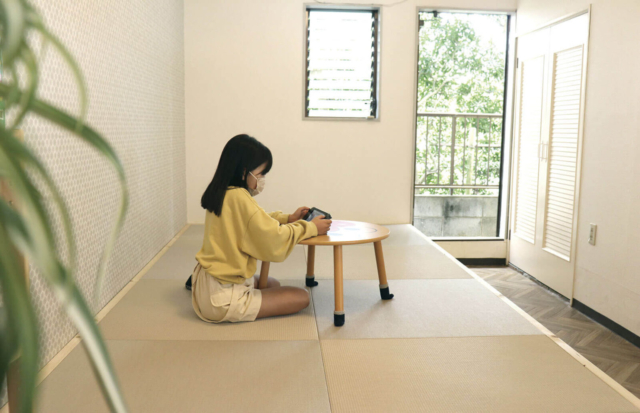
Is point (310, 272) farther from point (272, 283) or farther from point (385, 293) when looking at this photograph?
point (385, 293)

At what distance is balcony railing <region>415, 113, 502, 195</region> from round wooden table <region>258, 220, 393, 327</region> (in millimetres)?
2662

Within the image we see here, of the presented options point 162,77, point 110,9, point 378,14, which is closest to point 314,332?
point 110,9

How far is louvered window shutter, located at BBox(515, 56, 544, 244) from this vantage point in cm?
370

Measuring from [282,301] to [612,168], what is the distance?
1.85 metres

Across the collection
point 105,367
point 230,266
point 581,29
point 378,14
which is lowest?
point 230,266

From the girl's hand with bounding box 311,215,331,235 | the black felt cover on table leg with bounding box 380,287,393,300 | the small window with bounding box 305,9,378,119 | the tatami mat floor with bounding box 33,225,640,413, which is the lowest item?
the tatami mat floor with bounding box 33,225,640,413

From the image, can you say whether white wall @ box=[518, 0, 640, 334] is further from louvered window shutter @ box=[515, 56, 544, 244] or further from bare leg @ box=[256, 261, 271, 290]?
bare leg @ box=[256, 261, 271, 290]

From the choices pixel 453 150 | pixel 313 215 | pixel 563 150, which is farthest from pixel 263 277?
pixel 453 150

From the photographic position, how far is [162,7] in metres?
3.41

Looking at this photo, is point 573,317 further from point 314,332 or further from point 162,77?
point 162,77

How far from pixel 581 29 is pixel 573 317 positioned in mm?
1632

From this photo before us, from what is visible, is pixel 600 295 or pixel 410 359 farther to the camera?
pixel 600 295

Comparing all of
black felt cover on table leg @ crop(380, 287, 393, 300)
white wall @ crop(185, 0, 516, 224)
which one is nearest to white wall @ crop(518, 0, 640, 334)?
black felt cover on table leg @ crop(380, 287, 393, 300)

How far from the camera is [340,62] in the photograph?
14.0 feet
